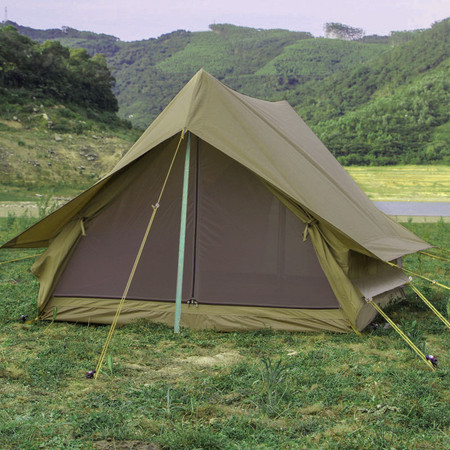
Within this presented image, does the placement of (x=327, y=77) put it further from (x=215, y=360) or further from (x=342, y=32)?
(x=215, y=360)

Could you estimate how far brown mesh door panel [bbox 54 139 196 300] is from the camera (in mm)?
5012

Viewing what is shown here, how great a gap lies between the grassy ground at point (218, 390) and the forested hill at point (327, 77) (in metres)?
17.2

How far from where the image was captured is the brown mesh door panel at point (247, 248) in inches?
191

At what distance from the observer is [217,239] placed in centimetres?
499

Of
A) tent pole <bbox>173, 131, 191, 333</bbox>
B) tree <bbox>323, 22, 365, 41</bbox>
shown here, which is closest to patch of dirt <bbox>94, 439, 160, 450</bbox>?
tent pole <bbox>173, 131, 191, 333</bbox>

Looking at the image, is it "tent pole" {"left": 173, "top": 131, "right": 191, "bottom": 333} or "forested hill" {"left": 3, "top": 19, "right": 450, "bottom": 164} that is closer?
"tent pole" {"left": 173, "top": 131, "right": 191, "bottom": 333}

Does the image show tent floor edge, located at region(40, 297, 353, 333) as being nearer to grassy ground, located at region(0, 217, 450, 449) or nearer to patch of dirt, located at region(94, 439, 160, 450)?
grassy ground, located at region(0, 217, 450, 449)

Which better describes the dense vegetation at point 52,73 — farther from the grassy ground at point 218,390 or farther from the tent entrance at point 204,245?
the grassy ground at point 218,390

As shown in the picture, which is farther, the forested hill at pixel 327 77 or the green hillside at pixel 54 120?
the forested hill at pixel 327 77

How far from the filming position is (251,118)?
205 inches

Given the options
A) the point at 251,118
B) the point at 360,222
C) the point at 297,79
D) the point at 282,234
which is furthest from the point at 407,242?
the point at 297,79

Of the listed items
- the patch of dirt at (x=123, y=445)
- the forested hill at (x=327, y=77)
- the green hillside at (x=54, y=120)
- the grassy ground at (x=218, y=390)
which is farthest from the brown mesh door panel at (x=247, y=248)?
the green hillside at (x=54, y=120)

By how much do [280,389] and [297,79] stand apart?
66.2m

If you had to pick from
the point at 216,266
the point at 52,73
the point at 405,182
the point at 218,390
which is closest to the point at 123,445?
the point at 218,390
